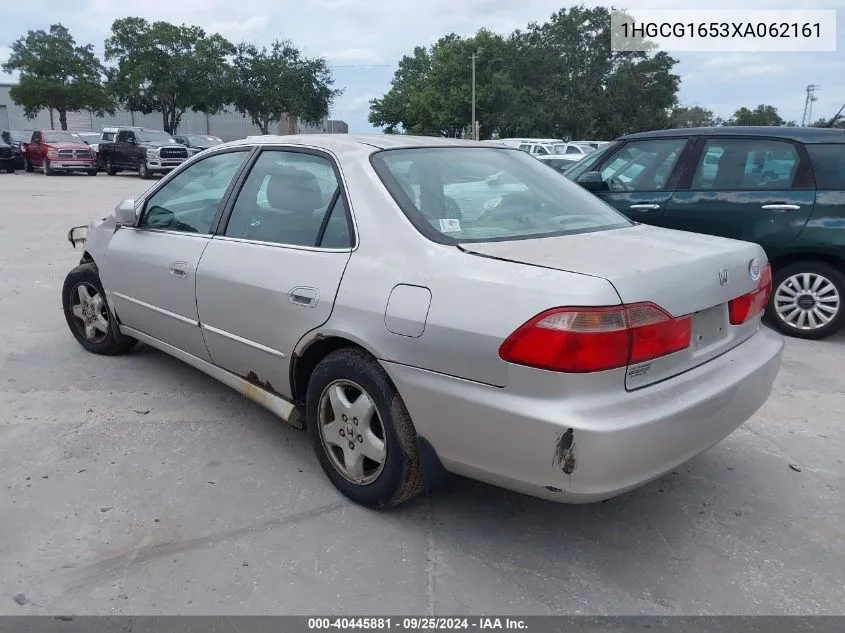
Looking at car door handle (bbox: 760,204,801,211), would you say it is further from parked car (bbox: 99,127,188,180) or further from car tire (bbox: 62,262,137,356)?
parked car (bbox: 99,127,188,180)

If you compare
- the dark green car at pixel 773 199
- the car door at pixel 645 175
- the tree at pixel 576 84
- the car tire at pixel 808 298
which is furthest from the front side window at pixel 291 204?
the tree at pixel 576 84

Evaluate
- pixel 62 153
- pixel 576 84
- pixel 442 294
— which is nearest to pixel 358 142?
pixel 442 294

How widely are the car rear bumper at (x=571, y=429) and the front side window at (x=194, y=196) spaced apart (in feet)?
5.66

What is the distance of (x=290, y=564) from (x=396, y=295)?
108 centimetres

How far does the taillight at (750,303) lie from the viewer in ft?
9.21

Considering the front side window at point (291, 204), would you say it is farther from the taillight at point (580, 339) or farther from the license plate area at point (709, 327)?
the license plate area at point (709, 327)

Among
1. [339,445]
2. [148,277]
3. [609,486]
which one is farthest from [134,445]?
[609,486]

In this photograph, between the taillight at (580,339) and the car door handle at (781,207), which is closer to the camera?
the taillight at (580,339)

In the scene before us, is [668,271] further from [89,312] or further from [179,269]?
[89,312]

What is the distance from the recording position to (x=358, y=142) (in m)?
3.30

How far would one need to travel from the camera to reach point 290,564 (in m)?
2.61

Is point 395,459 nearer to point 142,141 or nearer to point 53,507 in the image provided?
point 53,507

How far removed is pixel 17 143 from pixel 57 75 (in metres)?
15.7

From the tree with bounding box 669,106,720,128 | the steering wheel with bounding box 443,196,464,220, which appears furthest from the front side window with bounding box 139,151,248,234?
the tree with bounding box 669,106,720,128
